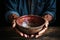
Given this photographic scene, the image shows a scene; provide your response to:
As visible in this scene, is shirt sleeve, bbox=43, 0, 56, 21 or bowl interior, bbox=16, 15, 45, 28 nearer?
bowl interior, bbox=16, 15, 45, 28

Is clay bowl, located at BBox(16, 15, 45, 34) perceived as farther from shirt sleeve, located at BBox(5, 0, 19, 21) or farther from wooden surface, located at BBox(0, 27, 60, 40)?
shirt sleeve, located at BBox(5, 0, 19, 21)

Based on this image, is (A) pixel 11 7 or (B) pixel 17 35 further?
(A) pixel 11 7

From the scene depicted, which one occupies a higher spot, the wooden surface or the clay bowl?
the clay bowl

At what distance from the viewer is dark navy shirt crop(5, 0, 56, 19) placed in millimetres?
1409

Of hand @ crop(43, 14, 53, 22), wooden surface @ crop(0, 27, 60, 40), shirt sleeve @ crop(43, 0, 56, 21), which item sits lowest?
wooden surface @ crop(0, 27, 60, 40)

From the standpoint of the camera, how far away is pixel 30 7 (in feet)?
4.68

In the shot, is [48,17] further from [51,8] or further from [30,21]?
[30,21]

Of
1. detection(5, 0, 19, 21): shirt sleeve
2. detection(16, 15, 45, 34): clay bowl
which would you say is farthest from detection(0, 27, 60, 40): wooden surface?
detection(5, 0, 19, 21): shirt sleeve

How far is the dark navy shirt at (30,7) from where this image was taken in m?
1.41

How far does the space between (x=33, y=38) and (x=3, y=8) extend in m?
0.54

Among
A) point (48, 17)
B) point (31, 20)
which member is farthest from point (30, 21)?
point (48, 17)

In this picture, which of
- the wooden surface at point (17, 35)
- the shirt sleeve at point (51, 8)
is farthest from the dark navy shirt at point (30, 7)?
the wooden surface at point (17, 35)

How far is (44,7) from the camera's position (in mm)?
1443

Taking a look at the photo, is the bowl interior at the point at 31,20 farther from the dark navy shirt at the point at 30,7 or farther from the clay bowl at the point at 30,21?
the dark navy shirt at the point at 30,7
